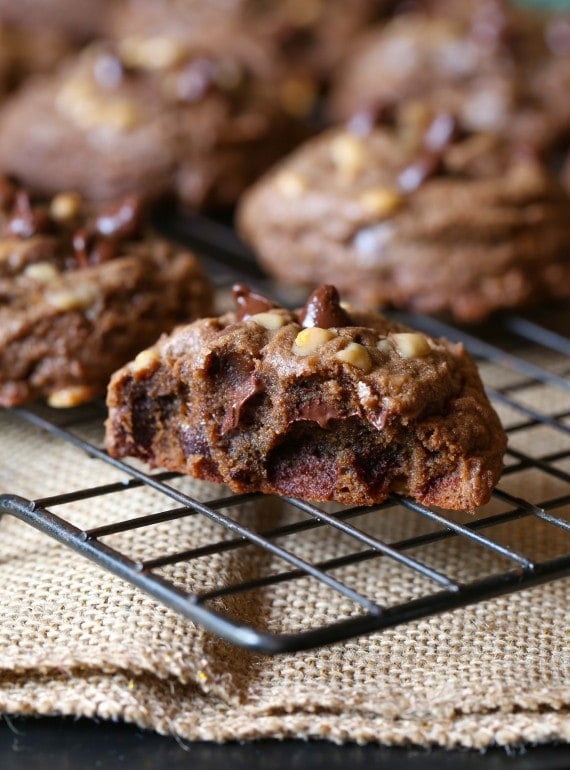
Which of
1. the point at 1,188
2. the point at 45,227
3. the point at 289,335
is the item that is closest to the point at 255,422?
the point at 289,335

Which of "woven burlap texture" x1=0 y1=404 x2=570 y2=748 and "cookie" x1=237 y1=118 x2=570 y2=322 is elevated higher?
"cookie" x1=237 y1=118 x2=570 y2=322

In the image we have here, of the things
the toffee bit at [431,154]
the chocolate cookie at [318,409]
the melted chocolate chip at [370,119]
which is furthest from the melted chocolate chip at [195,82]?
the chocolate cookie at [318,409]

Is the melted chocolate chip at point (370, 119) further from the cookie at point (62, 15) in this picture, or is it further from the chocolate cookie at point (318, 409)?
the cookie at point (62, 15)

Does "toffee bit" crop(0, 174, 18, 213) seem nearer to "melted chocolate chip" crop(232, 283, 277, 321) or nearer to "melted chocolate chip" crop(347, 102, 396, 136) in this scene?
"melted chocolate chip" crop(232, 283, 277, 321)

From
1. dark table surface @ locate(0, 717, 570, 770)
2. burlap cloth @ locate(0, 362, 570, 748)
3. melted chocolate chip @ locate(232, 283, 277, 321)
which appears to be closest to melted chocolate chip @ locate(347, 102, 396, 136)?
melted chocolate chip @ locate(232, 283, 277, 321)

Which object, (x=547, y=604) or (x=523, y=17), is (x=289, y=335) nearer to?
(x=547, y=604)

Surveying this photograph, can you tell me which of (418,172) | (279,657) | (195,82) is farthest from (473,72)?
(279,657)
